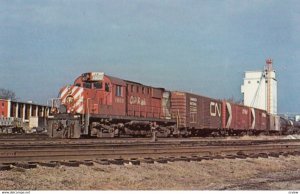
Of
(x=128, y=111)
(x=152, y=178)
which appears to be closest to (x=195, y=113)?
(x=128, y=111)

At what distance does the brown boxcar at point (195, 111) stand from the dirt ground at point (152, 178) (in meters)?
11.0

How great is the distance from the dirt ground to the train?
262 inches

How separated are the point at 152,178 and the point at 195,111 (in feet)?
47.9

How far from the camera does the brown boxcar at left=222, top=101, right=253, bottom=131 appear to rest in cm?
2436

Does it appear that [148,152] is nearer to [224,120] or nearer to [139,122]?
[139,122]

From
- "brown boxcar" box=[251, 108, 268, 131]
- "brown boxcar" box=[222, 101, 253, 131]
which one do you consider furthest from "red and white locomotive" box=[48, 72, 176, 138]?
"brown boxcar" box=[251, 108, 268, 131]

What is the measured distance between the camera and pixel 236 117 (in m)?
25.6

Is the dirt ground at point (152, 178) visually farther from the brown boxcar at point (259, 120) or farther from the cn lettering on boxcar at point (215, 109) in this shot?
the brown boxcar at point (259, 120)

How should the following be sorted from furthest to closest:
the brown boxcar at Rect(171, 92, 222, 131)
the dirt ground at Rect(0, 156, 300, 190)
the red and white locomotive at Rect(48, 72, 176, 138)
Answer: the brown boxcar at Rect(171, 92, 222, 131), the red and white locomotive at Rect(48, 72, 176, 138), the dirt ground at Rect(0, 156, 300, 190)

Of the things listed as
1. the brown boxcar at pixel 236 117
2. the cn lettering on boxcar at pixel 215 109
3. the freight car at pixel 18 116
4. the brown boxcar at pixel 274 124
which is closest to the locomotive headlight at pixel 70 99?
the cn lettering on boxcar at pixel 215 109

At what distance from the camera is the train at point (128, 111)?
46.2 feet

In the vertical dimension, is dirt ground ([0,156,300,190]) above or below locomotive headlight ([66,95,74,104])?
below

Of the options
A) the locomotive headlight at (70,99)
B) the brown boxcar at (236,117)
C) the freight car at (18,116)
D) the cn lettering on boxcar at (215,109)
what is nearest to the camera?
the locomotive headlight at (70,99)

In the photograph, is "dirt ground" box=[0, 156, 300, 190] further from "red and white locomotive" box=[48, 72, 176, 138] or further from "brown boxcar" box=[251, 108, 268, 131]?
"brown boxcar" box=[251, 108, 268, 131]
